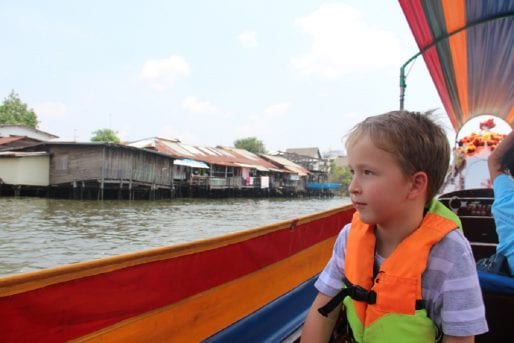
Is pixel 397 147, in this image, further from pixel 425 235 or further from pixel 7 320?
pixel 7 320

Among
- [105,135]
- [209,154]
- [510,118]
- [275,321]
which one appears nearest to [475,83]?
[510,118]

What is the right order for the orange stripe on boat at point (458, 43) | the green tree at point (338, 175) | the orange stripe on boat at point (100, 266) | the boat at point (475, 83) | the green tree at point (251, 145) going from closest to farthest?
1. the orange stripe on boat at point (100, 266)
2. the boat at point (475, 83)
3. the orange stripe on boat at point (458, 43)
4. the green tree at point (338, 175)
5. the green tree at point (251, 145)

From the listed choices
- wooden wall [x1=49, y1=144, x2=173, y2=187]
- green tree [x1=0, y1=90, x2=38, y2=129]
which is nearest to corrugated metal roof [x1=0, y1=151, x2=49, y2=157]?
wooden wall [x1=49, y1=144, x2=173, y2=187]

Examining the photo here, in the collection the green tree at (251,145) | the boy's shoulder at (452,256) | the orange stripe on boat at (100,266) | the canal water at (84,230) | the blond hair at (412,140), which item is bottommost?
the canal water at (84,230)

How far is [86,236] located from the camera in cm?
1194

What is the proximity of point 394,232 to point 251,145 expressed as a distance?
178 ft

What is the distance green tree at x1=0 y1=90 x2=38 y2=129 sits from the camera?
36.9 m

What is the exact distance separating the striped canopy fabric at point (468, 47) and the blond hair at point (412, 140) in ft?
10.7

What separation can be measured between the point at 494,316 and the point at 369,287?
25.8 inches

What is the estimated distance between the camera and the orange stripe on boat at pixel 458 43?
4.08 metres

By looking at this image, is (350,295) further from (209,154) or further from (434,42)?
(209,154)

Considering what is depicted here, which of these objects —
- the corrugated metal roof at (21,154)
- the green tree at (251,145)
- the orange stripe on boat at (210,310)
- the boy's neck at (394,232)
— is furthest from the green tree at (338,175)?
the boy's neck at (394,232)

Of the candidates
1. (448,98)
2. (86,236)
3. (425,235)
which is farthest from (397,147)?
(86,236)

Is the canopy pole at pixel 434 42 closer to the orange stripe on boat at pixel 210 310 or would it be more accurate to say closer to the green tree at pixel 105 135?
the orange stripe on boat at pixel 210 310
